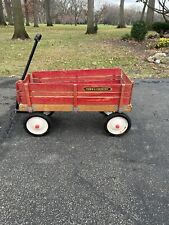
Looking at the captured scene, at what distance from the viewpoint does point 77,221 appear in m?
2.65

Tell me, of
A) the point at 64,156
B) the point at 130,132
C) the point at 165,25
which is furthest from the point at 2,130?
the point at 165,25

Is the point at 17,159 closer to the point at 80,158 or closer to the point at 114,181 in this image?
the point at 80,158

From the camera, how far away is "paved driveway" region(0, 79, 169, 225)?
274 centimetres

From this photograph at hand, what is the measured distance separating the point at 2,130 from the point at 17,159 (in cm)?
100

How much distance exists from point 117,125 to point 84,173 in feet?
3.82

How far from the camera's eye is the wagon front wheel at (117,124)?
4.19m

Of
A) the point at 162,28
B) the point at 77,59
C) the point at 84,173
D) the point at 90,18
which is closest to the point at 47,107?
the point at 84,173

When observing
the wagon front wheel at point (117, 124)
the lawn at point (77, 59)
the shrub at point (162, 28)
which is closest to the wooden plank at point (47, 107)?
the wagon front wheel at point (117, 124)

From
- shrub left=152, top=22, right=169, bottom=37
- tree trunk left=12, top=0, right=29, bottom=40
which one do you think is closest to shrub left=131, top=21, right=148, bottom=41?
shrub left=152, top=22, right=169, bottom=37

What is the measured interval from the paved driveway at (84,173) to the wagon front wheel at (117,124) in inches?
4.6

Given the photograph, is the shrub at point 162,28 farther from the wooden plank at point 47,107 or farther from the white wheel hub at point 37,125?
the white wheel hub at point 37,125

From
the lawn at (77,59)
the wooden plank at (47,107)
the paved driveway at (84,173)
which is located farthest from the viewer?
the lawn at (77,59)

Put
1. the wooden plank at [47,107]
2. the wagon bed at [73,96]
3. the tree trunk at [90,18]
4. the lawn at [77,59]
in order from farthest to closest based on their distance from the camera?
the tree trunk at [90,18] < the lawn at [77,59] < the wooden plank at [47,107] < the wagon bed at [73,96]

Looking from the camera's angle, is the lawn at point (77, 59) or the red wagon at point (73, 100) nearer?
the red wagon at point (73, 100)
